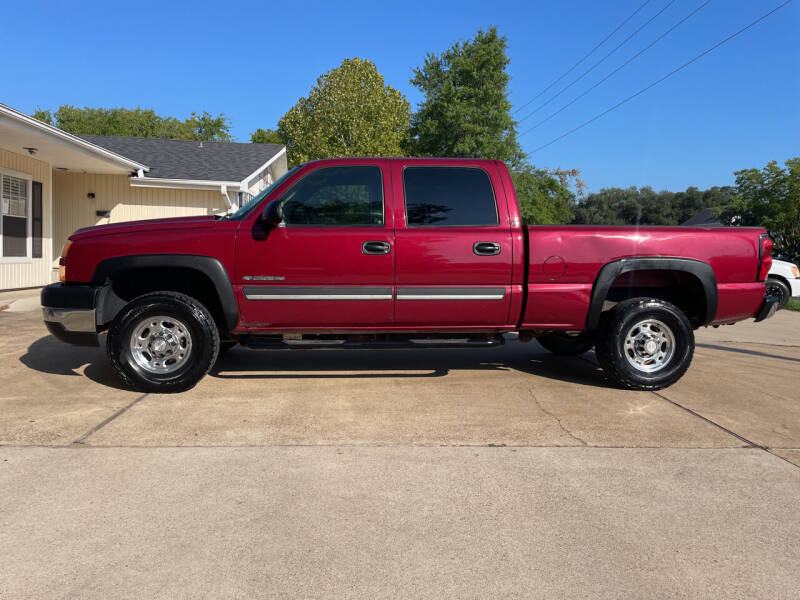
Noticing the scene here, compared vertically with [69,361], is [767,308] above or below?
above

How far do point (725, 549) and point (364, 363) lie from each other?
429 cm

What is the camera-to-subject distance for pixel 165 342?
504 centimetres

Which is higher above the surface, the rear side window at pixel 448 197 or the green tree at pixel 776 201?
the green tree at pixel 776 201

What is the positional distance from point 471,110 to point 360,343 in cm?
3632

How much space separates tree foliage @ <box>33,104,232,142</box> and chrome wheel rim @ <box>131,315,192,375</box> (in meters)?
59.1

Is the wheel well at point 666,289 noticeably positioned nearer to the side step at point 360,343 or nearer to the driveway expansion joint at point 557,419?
the driveway expansion joint at point 557,419

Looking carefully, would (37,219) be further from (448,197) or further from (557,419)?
(557,419)

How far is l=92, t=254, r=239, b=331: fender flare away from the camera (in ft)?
16.2

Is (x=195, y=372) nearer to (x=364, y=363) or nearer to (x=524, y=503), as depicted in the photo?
(x=364, y=363)

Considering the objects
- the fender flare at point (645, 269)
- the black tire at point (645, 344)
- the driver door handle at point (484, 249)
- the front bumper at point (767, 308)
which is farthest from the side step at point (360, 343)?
the front bumper at point (767, 308)

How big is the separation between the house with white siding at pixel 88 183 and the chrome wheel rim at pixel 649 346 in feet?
34.8

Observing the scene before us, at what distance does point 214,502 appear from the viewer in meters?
3.04

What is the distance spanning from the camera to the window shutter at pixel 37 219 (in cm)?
1431

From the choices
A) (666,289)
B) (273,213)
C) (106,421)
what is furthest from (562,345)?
(106,421)
